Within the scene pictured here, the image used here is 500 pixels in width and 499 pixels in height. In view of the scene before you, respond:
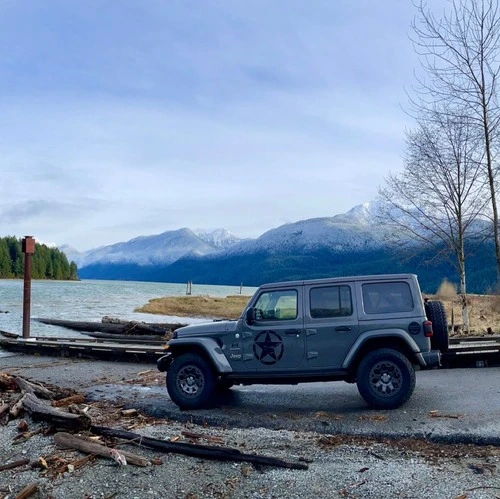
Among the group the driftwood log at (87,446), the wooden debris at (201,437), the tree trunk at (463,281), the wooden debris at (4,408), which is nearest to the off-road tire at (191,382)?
the wooden debris at (201,437)

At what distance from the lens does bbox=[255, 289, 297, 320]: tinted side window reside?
31.0 ft

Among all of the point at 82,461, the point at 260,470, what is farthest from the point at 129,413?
the point at 260,470

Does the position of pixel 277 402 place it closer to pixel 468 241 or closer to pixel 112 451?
pixel 112 451

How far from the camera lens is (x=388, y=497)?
5816 mm

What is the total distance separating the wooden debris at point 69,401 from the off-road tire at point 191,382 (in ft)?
5.79

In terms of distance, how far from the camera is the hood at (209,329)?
31.7 ft

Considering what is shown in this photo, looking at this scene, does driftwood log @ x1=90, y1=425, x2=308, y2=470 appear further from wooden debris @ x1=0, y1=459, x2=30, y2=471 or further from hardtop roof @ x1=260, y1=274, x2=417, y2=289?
hardtop roof @ x1=260, y1=274, x2=417, y2=289

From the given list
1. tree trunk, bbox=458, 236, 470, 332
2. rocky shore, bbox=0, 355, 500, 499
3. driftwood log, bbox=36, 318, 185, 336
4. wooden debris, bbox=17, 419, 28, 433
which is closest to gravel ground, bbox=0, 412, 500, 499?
rocky shore, bbox=0, 355, 500, 499

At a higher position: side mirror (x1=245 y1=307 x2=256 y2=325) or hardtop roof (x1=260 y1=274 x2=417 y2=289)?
hardtop roof (x1=260 y1=274 x2=417 y2=289)

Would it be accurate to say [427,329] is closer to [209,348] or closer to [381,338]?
[381,338]

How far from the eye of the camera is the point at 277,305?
9.52 meters

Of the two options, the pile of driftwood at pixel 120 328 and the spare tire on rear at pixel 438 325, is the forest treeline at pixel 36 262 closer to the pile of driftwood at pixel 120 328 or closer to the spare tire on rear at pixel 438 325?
the pile of driftwood at pixel 120 328

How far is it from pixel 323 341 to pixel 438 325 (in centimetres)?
190

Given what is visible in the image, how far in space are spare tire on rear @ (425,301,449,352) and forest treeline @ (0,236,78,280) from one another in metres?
123
